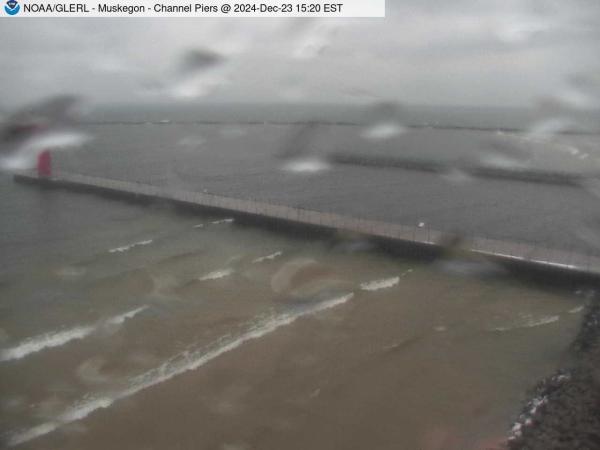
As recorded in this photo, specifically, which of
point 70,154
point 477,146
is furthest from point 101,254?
point 477,146

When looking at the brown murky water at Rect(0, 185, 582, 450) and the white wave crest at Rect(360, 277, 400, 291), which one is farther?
the white wave crest at Rect(360, 277, 400, 291)

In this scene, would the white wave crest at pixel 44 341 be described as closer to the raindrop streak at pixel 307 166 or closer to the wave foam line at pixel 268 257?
the wave foam line at pixel 268 257

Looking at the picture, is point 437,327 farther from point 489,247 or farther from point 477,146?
point 477,146

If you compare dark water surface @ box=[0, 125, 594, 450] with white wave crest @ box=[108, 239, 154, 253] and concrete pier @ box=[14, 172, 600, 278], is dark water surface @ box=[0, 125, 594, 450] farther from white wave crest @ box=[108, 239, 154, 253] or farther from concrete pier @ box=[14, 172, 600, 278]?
concrete pier @ box=[14, 172, 600, 278]

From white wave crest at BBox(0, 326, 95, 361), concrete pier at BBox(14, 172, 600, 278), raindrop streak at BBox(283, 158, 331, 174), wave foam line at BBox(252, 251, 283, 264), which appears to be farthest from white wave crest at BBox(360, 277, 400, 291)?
raindrop streak at BBox(283, 158, 331, 174)

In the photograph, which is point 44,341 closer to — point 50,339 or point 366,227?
point 50,339

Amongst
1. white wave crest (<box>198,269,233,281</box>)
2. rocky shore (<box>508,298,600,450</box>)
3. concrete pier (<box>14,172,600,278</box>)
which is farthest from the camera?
white wave crest (<box>198,269,233,281</box>)

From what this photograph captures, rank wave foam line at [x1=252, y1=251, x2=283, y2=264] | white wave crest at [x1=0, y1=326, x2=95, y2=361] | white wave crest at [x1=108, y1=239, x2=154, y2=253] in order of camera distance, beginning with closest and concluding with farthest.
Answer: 1. white wave crest at [x1=0, y1=326, x2=95, y2=361]
2. wave foam line at [x1=252, y1=251, x2=283, y2=264]
3. white wave crest at [x1=108, y1=239, x2=154, y2=253]
